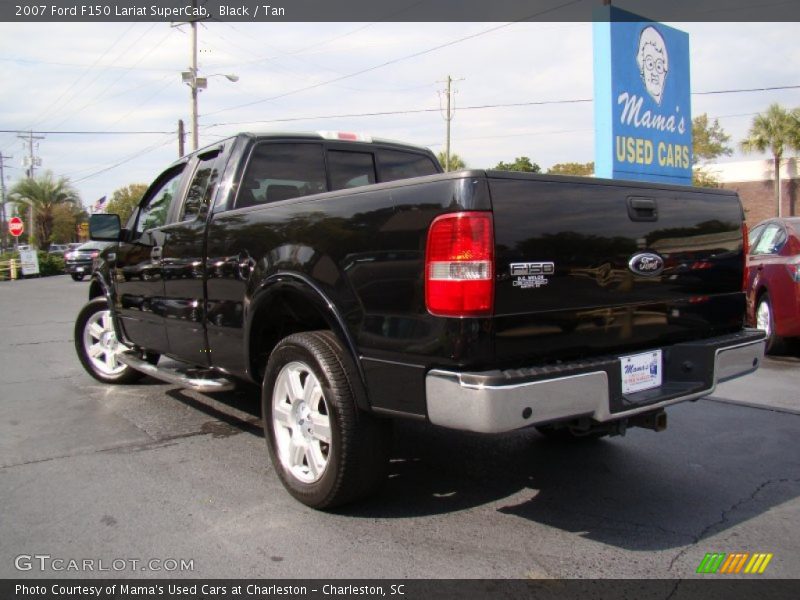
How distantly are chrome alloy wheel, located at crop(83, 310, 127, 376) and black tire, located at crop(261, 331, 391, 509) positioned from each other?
343cm

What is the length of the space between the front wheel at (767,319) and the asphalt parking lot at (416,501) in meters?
2.36

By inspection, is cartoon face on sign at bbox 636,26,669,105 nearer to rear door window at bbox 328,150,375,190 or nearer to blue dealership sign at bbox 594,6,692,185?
blue dealership sign at bbox 594,6,692,185

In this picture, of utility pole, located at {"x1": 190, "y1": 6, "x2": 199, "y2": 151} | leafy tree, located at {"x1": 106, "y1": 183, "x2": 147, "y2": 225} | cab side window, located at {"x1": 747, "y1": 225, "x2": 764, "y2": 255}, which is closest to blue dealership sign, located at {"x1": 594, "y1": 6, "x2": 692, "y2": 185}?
cab side window, located at {"x1": 747, "y1": 225, "x2": 764, "y2": 255}

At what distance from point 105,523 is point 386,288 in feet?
6.00

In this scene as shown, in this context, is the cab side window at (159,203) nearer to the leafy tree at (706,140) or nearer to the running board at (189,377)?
the running board at (189,377)

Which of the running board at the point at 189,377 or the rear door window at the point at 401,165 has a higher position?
the rear door window at the point at 401,165

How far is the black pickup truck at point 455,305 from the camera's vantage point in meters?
2.64

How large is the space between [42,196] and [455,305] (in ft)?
154

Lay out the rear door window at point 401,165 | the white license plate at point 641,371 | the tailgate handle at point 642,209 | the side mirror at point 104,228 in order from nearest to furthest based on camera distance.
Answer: the white license plate at point 641,371
the tailgate handle at point 642,209
the rear door window at point 401,165
the side mirror at point 104,228

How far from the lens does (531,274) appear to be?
2750 mm

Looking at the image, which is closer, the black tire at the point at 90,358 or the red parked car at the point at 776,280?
the black tire at the point at 90,358

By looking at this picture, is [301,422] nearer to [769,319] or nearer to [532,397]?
[532,397]

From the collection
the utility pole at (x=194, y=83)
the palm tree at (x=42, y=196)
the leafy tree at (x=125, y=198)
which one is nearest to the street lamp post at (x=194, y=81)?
the utility pole at (x=194, y=83)
